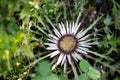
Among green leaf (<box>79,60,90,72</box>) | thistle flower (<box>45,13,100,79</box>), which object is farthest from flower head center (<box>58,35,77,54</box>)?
green leaf (<box>79,60,90,72</box>)

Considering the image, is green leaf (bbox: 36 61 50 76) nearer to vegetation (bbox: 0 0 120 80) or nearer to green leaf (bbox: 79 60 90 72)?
vegetation (bbox: 0 0 120 80)

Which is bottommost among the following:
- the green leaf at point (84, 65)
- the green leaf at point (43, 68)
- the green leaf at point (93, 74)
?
the green leaf at point (93, 74)

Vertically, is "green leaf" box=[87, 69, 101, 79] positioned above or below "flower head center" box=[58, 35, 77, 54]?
below

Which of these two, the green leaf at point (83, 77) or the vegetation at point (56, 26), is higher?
the vegetation at point (56, 26)

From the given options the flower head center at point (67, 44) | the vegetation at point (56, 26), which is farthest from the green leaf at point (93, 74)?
the flower head center at point (67, 44)

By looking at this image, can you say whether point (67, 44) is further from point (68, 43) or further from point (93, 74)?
point (93, 74)

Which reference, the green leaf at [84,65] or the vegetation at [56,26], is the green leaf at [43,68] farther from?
the green leaf at [84,65]

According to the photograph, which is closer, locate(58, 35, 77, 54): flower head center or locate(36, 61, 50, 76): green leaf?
locate(36, 61, 50, 76): green leaf
